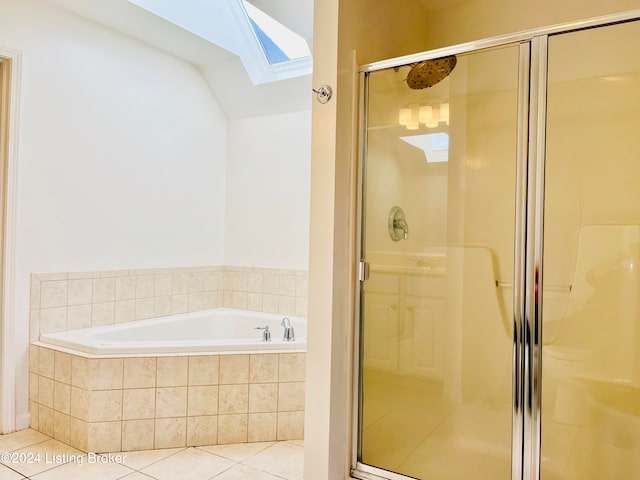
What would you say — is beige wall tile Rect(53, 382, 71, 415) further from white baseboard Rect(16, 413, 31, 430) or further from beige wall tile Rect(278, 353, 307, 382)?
beige wall tile Rect(278, 353, 307, 382)

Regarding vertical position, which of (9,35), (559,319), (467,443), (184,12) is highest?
(184,12)

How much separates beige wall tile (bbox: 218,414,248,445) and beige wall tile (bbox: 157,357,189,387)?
0.30 metres

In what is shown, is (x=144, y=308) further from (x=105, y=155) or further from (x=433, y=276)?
(x=433, y=276)

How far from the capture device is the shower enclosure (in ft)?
5.97

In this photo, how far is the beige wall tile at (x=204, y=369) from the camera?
253 centimetres

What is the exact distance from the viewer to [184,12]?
3041 millimetres

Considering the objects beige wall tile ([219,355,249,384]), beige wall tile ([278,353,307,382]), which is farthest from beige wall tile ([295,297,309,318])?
beige wall tile ([219,355,249,384])

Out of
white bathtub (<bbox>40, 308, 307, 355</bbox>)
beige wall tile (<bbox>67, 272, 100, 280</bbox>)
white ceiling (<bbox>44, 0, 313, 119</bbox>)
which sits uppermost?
Answer: white ceiling (<bbox>44, 0, 313, 119</bbox>)

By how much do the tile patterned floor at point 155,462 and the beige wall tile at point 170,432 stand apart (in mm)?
37

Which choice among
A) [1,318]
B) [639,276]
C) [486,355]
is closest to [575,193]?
[639,276]

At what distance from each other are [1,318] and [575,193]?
298cm

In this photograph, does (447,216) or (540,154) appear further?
(447,216)

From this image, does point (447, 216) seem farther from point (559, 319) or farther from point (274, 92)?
point (274, 92)

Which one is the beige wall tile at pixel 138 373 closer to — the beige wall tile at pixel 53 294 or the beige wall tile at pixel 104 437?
the beige wall tile at pixel 104 437
